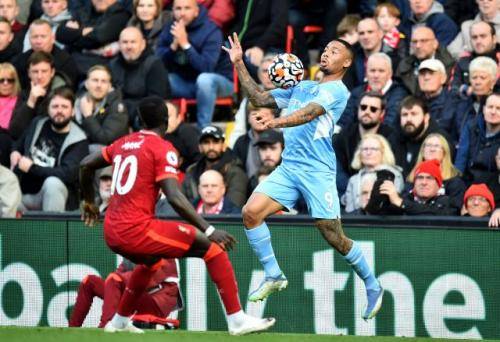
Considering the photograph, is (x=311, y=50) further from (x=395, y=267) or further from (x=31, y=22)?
(x=395, y=267)

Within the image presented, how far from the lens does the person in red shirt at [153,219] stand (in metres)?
10.6

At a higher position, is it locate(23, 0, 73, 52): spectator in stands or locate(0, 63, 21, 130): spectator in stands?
locate(23, 0, 73, 52): spectator in stands

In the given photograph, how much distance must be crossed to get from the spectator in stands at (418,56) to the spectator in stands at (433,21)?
1.40ft

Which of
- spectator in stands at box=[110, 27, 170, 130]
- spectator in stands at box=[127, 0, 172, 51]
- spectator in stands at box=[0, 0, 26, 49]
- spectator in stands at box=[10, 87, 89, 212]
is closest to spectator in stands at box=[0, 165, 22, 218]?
spectator in stands at box=[10, 87, 89, 212]

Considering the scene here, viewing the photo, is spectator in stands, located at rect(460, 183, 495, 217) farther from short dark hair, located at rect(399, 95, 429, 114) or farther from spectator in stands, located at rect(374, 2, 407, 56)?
spectator in stands, located at rect(374, 2, 407, 56)

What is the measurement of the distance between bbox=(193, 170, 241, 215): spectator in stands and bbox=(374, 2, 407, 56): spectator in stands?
110 inches

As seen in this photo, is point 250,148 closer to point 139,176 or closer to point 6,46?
point 6,46

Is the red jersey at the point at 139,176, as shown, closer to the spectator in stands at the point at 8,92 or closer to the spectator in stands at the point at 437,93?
the spectator in stands at the point at 437,93

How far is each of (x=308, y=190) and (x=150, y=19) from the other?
6.33 meters

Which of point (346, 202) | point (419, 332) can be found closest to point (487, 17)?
point (346, 202)

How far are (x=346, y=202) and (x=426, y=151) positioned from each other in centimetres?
101

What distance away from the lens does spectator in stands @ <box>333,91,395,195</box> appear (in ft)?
47.7

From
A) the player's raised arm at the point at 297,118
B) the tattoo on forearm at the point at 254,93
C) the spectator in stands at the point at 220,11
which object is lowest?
the player's raised arm at the point at 297,118

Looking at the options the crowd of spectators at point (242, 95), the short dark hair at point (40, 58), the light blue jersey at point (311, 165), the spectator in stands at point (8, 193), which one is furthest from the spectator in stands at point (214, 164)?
the light blue jersey at point (311, 165)
